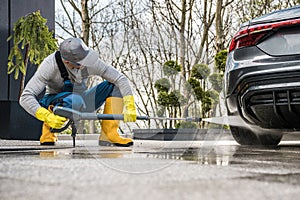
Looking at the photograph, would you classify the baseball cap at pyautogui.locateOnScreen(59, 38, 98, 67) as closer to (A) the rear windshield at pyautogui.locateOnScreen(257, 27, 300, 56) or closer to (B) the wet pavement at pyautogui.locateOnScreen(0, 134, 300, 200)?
(A) the rear windshield at pyautogui.locateOnScreen(257, 27, 300, 56)

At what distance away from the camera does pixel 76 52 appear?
349 cm

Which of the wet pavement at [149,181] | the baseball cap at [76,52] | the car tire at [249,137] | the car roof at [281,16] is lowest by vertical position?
the car tire at [249,137]

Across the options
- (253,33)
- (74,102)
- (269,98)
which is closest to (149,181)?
(269,98)

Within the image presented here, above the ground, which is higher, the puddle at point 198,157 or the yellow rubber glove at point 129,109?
the yellow rubber glove at point 129,109

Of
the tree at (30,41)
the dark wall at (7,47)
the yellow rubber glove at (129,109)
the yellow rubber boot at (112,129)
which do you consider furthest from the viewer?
the dark wall at (7,47)

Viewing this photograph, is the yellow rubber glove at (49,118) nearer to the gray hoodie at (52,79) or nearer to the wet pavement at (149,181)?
the gray hoodie at (52,79)

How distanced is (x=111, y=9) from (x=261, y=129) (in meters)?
6.77

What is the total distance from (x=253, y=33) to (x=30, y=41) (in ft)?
11.6

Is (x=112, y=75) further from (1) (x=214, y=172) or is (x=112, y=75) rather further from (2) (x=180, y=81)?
(1) (x=214, y=172)

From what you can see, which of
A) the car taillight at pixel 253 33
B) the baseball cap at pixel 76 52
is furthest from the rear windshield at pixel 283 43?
the baseball cap at pixel 76 52

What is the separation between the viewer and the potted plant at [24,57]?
606cm

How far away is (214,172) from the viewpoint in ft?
5.93

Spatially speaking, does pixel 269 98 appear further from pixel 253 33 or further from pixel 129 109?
pixel 129 109

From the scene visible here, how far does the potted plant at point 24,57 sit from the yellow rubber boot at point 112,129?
→ 2448 millimetres
